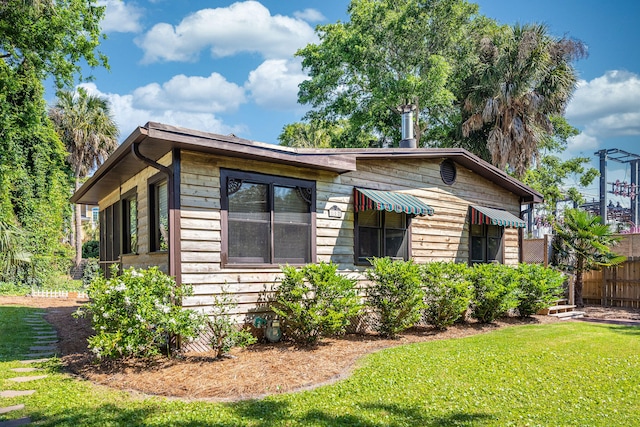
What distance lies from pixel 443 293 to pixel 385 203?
1.98 m

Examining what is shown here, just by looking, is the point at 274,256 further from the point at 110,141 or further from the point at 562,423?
the point at 110,141

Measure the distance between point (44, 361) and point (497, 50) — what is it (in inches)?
725

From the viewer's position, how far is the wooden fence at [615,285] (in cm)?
1362

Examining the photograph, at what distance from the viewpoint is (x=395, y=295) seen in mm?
7746

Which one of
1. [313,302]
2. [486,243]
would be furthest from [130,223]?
[486,243]

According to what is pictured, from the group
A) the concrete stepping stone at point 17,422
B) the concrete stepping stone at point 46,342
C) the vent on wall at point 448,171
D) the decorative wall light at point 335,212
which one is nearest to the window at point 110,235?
the concrete stepping stone at point 46,342

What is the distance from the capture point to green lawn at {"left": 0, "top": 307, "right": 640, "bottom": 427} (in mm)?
3894

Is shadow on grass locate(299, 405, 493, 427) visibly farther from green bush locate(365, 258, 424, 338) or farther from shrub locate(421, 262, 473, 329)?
shrub locate(421, 262, 473, 329)

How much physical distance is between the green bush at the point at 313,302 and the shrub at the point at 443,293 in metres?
1.98

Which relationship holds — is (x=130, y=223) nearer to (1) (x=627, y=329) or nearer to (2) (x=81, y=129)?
(1) (x=627, y=329)

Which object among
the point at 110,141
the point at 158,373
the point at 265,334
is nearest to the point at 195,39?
the point at 110,141

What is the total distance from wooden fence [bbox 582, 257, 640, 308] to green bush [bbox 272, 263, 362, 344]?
1092 cm

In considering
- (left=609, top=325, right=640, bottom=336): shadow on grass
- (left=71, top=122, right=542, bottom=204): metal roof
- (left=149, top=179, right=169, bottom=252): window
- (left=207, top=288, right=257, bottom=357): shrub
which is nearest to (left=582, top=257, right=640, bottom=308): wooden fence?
(left=609, top=325, right=640, bottom=336): shadow on grass

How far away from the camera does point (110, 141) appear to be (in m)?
25.4
